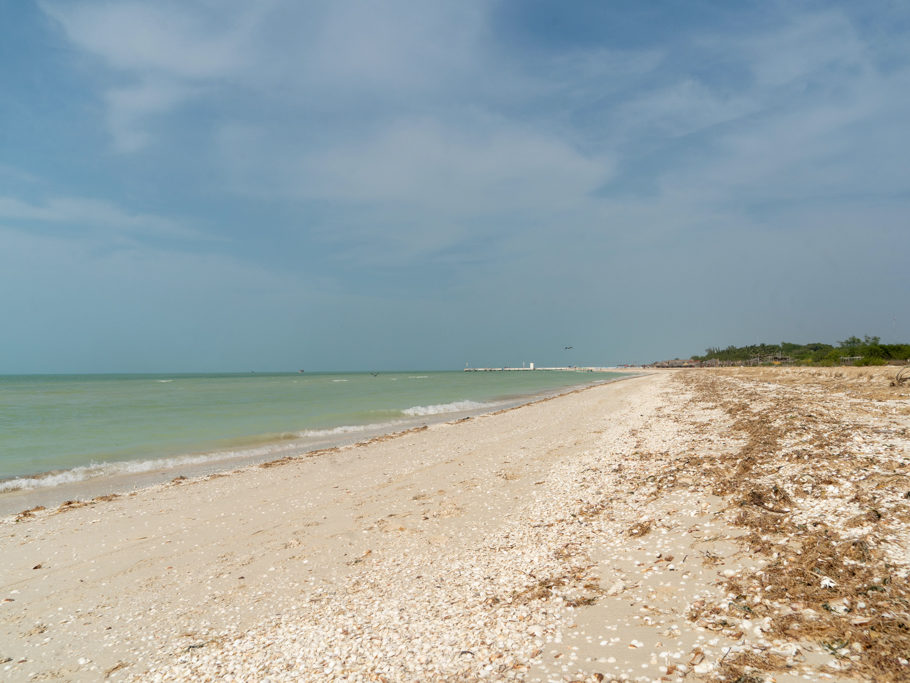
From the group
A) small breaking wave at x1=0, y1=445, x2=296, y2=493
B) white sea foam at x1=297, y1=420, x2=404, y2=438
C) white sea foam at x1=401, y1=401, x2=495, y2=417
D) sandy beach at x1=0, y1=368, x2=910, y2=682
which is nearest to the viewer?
sandy beach at x1=0, y1=368, x2=910, y2=682

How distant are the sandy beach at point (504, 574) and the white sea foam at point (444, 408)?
18.2 meters

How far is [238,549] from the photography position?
286 inches

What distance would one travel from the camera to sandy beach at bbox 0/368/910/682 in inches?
153

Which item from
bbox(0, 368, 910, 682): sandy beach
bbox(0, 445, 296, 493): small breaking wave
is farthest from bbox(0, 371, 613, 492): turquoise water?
bbox(0, 368, 910, 682): sandy beach

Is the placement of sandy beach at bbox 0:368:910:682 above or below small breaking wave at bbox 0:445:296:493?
above

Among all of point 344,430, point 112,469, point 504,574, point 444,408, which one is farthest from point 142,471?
point 444,408

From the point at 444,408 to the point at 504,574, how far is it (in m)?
26.3

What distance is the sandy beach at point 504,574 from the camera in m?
3.89

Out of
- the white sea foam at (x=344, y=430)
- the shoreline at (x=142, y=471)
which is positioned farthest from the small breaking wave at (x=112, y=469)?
the white sea foam at (x=344, y=430)

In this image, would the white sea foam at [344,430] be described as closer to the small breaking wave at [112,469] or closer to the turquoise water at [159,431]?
the turquoise water at [159,431]

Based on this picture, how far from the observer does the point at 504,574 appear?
567 cm

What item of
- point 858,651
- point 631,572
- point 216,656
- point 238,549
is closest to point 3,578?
point 238,549

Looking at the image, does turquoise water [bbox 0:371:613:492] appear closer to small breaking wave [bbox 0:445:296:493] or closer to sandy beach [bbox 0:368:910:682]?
small breaking wave [bbox 0:445:296:493]

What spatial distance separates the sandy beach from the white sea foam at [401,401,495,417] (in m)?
18.2
